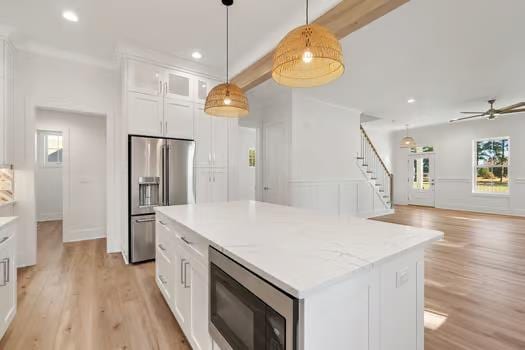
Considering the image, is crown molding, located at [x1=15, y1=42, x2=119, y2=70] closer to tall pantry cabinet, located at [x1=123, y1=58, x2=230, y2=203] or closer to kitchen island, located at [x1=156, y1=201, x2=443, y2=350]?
tall pantry cabinet, located at [x1=123, y1=58, x2=230, y2=203]

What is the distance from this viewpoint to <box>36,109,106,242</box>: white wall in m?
4.42

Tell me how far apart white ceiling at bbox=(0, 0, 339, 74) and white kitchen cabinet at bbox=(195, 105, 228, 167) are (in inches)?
38.4

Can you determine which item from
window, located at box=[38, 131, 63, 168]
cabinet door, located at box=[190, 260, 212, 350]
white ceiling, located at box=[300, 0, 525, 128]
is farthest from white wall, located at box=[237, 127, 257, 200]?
cabinet door, located at box=[190, 260, 212, 350]

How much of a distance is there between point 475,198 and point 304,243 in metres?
9.33

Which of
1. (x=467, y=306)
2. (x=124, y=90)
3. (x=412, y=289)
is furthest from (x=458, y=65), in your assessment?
(x=124, y=90)

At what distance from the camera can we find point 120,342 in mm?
1812

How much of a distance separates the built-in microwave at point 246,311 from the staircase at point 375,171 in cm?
622

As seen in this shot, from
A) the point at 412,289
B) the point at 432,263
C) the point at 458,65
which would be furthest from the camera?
the point at 458,65

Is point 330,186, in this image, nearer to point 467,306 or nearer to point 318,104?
point 318,104

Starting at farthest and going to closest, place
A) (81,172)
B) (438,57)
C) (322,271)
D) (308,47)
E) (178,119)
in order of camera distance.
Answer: (81,172)
(178,119)
(438,57)
(308,47)
(322,271)

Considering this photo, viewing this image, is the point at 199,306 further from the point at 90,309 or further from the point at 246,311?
the point at 90,309

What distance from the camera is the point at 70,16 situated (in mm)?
2760

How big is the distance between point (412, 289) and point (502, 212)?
8.74 meters

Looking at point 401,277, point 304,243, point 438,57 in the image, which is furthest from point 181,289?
point 438,57
